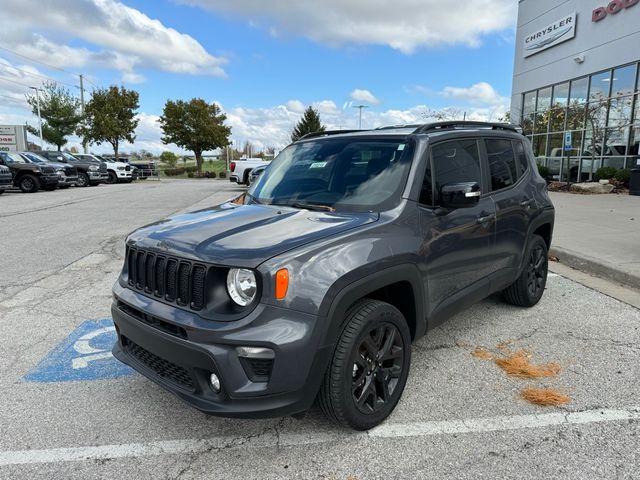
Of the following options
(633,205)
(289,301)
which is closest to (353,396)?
(289,301)

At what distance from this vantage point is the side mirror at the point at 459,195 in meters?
3.01

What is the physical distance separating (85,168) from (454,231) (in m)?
25.9

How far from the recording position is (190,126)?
43938mm

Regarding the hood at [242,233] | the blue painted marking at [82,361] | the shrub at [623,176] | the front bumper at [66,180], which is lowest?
the blue painted marking at [82,361]

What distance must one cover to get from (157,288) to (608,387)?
10.2 ft

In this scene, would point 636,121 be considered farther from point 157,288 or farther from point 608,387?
point 157,288

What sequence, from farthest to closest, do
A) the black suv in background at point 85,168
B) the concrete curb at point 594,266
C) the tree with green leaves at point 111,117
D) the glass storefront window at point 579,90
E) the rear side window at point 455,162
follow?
1. the tree with green leaves at point 111,117
2. the black suv in background at point 85,168
3. the glass storefront window at point 579,90
4. the concrete curb at point 594,266
5. the rear side window at point 455,162

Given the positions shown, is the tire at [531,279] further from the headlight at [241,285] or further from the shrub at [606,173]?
the shrub at [606,173]

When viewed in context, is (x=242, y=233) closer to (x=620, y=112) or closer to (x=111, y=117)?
(x=620, y=112)

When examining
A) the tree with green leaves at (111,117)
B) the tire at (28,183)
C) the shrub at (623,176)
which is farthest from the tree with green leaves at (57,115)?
the shrub at (623,176)

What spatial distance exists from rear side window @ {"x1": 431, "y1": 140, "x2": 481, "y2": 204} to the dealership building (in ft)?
45.5

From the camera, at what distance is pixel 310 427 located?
110 inches

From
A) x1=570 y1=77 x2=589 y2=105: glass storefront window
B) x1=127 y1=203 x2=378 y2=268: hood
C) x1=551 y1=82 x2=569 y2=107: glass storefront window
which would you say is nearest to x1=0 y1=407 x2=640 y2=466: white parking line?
x1=127 y1=203 x2=378 y2=268: hood

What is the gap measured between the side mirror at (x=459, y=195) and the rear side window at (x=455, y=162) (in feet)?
0.61
